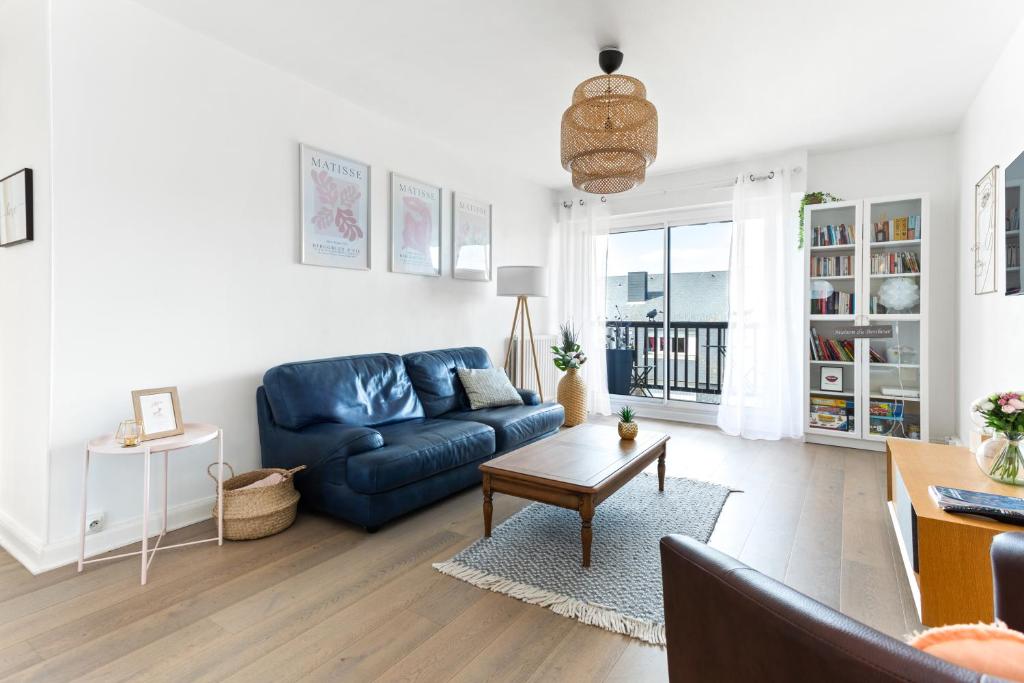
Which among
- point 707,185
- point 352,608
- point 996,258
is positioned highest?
point 707,185

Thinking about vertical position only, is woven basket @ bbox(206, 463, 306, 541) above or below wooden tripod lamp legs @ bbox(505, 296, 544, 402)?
below

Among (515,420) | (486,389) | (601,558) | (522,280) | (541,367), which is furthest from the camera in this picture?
(541,367)

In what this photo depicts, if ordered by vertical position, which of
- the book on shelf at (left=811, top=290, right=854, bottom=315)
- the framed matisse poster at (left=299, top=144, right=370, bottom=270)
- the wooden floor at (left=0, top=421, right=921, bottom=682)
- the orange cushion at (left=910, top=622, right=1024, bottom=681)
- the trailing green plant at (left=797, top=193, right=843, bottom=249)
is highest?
the trailing green plant at (left=797, top=193, right=843, bottom=249)

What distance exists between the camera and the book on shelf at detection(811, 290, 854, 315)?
14.0 feet

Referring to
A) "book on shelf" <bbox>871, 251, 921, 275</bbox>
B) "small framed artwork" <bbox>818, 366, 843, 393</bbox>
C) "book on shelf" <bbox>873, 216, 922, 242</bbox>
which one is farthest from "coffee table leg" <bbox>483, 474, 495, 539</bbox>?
"book on shelf" <bbox>873, 216, 922, 242</bbox>

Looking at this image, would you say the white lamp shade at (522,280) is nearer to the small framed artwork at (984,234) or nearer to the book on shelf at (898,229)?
the book on shelf at (898,229)

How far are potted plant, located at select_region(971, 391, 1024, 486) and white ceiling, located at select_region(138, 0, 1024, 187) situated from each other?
6.28ft

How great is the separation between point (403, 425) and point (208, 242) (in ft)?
5.14

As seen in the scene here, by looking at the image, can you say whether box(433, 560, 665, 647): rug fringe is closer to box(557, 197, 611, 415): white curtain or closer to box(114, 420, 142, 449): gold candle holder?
box(114, 420, 142, 449): gold candle holder

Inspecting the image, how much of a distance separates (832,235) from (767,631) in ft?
14.9

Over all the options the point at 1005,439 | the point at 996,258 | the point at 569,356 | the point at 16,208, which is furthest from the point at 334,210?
the point at 996,258

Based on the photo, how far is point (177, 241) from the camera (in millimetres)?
2641

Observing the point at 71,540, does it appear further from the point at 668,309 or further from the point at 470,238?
the point at 668,309

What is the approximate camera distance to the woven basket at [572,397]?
486 centimetres
